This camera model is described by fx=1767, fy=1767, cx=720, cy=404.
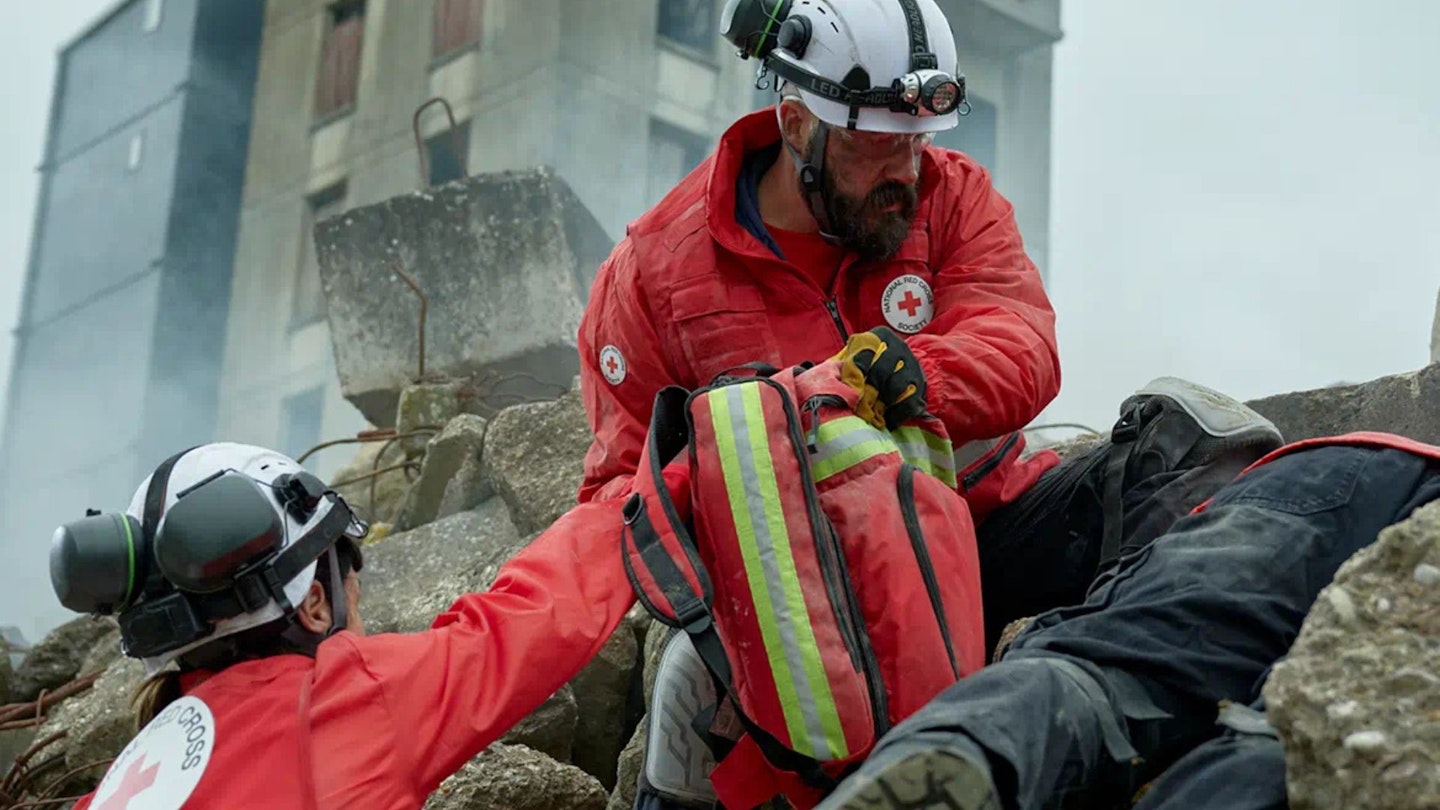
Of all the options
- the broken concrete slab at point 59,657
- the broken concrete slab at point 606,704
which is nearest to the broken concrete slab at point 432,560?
the broken concrete slab at point 606,704

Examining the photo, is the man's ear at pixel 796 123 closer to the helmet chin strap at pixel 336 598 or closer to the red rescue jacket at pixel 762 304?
the red rescue jacket at pixel 762 304

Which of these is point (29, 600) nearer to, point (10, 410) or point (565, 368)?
point (10, 410)

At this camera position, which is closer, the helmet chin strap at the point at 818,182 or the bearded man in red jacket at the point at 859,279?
the bearded man in red jacket at the point at 859,279

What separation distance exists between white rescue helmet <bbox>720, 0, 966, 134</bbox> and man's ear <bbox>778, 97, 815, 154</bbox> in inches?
1.6

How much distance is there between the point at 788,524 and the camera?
9.54ft

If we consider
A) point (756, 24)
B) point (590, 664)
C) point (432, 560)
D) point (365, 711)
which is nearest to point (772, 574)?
point (365, 711)

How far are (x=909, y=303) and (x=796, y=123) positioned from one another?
18.0 inches

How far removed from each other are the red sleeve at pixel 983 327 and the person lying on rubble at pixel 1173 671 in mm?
636

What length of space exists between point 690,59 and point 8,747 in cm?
1122

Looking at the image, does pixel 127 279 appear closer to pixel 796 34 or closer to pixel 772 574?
pixel 796 34

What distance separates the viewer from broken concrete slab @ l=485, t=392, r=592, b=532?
511cm

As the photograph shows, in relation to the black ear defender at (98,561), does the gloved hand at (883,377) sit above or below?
above

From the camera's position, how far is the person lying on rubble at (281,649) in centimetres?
264

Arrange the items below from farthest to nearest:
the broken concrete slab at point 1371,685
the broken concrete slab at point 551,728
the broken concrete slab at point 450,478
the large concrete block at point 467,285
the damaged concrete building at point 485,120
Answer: the damaged concrete building at point 485,120 → the large concrete block at point 467,285 → the broken concrete slab at point 450,478 → the broken concrete slab at point 551,728 → the broken concrete slab at point 1371,685
